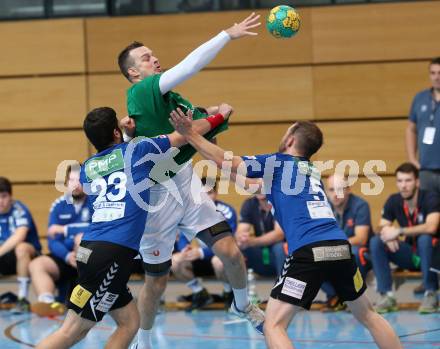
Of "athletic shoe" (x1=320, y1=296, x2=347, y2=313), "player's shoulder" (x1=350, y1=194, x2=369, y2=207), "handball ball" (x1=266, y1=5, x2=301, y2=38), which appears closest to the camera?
"handball ball" (x1=266, y1=5, x2=301, y2=38)

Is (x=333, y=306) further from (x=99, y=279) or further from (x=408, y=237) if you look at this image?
(x=99, y=279)

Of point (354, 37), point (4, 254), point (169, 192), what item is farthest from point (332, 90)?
point (169, 192)

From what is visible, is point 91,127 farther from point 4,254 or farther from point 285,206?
point 4,254

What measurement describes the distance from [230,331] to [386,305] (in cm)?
145

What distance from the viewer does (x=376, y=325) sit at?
17.8ft

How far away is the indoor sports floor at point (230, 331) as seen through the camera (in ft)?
22.9

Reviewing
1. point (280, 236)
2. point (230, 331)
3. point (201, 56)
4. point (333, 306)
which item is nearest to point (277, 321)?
point (201, 56)

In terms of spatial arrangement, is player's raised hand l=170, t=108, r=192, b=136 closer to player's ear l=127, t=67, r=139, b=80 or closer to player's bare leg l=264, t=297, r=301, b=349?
player's ear l=127, t=67, r=139, b=80

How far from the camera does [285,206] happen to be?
543 centimetres

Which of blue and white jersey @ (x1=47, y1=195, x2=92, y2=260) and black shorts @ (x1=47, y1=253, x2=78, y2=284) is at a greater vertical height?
blue and white jersey @ (x1=47, y1=195, x2=92, y2=260)

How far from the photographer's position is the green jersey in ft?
19.1

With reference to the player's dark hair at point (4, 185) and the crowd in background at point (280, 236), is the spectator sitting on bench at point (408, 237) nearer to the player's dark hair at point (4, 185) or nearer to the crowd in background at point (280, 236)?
the crowd in background at point (280, 236)

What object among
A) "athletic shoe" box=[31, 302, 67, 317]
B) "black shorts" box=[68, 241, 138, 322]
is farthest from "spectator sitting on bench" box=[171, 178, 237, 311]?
"black shorts" box=[68, 241, 138, 322]

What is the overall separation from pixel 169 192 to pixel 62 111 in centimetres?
494
